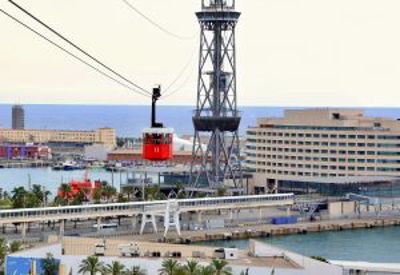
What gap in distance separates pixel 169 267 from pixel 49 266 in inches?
78.9

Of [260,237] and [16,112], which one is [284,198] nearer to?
[260,237]

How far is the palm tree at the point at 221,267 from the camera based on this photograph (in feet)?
60.4

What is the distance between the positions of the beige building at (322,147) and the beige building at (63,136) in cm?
4266

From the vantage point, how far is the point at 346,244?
3538 cm

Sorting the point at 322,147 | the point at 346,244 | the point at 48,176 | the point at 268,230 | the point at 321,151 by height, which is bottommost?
the point at 346,244

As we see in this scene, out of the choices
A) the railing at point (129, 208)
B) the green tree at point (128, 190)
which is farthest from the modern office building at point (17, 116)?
the railing at point (129, 208)

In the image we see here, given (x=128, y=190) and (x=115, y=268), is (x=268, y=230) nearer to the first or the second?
(x=128, y=190)

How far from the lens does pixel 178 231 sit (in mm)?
35719

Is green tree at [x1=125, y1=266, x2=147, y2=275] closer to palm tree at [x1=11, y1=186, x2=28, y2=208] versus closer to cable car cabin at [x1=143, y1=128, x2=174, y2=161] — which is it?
cable car cabin at [x1=143, y1=128, x2=174, y2=161]

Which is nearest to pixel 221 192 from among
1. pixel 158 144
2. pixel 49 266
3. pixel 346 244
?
pixel 346 244

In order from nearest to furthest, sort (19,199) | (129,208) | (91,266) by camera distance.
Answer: (91,266)
(129,208)
(19,199)

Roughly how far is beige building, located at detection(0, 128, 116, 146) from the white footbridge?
52695 millimetres

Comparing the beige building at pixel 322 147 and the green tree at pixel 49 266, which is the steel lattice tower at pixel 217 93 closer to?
the beige building at pixel 322 147

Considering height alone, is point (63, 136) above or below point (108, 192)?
above
